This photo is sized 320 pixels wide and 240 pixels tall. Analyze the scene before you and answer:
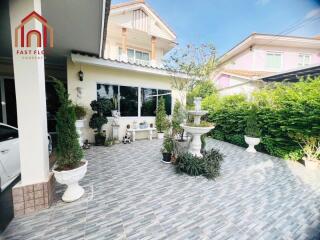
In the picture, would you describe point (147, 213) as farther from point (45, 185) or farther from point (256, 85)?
point (256, 85)

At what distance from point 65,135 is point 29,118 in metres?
0.52

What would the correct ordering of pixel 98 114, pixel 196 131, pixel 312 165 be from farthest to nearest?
pixel 98 114 < pixel 312 165 < pixel 196 131

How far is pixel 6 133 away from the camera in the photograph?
3.04 meters

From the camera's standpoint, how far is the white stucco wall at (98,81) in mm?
6023

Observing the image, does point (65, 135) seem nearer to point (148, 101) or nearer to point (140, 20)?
point (148, 101)

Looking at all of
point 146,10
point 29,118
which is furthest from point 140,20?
point 29,118

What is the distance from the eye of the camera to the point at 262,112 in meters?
5.62

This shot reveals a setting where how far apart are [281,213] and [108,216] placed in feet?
8.92

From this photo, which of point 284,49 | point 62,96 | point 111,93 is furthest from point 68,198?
point 284,49

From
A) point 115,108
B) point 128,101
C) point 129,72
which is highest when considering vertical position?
point 129,72

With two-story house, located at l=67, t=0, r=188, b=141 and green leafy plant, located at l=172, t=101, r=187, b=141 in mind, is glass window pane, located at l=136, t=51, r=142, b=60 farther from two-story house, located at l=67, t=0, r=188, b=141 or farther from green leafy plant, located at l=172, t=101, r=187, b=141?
green leafy plant, located at l=172, t=101, r=187, b=141

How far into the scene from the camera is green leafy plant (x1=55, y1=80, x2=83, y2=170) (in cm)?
248

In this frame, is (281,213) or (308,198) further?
(308,198)

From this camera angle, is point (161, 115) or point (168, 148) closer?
point (168, 148)
